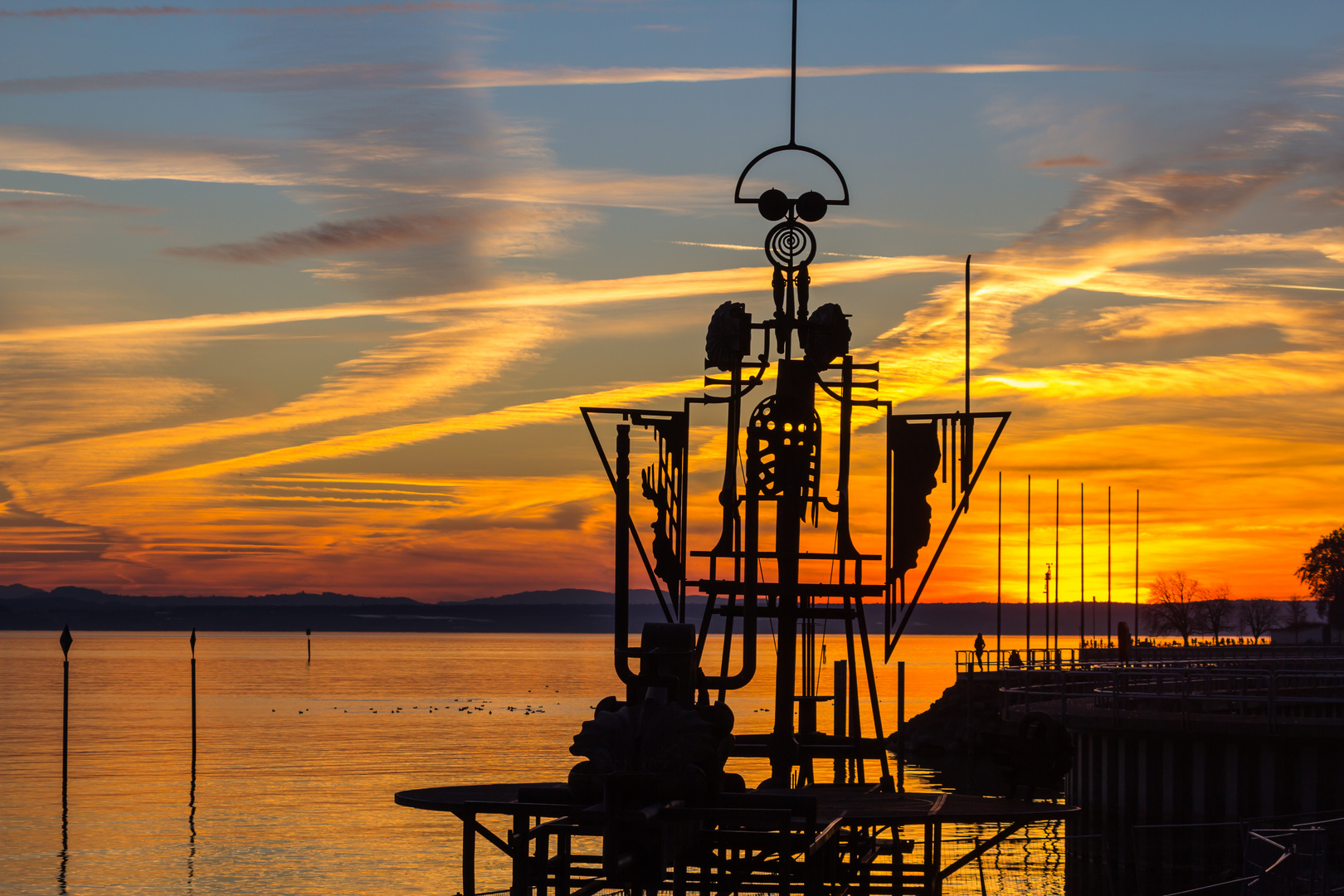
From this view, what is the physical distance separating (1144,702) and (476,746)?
233ft

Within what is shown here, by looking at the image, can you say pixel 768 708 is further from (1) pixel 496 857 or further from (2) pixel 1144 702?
(2) pixel 1144 702

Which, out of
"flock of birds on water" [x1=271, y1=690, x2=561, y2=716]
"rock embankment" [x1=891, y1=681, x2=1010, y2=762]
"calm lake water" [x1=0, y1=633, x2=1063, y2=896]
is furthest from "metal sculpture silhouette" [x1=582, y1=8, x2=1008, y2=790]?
"flock of birds on water" [x1=271, y1=690, x2=561, y2=716]

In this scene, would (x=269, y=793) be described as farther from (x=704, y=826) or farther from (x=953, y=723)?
(x=704, y=826)

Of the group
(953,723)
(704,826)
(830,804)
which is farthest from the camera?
(953,723)

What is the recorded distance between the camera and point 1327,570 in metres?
151

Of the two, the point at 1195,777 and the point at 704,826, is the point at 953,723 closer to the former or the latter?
the point at 1195,777

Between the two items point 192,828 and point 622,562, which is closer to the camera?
point 622,562

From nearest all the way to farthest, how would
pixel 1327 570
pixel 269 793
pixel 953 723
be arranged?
pixel 269 793 → pixel 953 723 → pixel 1327 570

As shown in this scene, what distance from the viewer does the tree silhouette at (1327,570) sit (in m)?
145

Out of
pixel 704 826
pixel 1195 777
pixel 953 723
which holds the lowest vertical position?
pixel 953 723

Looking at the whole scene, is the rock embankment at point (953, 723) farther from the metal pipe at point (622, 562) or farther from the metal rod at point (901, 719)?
the metal pipe at point (622, 562)

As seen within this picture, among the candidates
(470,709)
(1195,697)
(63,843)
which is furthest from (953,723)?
(470,709)

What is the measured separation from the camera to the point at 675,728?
1430cm

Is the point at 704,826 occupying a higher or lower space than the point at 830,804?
higher
